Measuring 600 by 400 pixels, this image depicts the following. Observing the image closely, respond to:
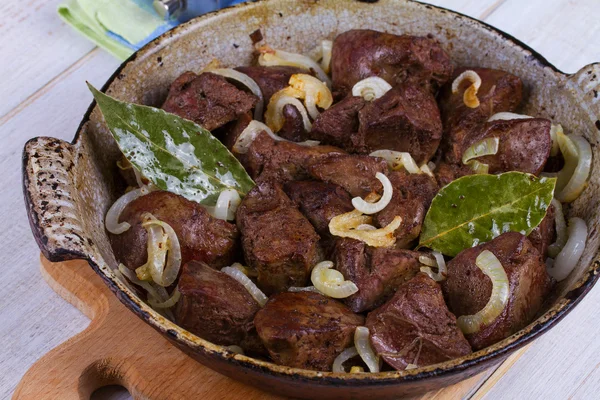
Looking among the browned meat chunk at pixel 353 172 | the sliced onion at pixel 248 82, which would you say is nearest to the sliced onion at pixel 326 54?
the sliced onion at pixel 248 82

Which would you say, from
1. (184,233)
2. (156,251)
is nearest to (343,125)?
(184,233)

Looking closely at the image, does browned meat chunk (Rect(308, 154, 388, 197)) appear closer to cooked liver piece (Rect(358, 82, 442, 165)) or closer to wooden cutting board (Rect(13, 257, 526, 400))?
cooked liver piece (Rect(358, 82, 442, 165))

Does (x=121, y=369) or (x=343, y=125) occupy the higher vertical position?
(x=343, y=125)

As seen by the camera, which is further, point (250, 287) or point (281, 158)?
point (281, 158)

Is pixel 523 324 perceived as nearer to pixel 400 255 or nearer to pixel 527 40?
pixel 400 255

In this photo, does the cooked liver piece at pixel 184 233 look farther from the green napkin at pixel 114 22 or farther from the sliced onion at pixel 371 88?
the green napkin at pixel 114 22

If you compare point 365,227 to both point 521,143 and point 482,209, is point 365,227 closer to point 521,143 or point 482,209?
point 482,209

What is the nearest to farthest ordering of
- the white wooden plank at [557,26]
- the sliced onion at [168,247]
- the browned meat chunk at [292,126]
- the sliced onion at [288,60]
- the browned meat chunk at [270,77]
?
the sliced onion at [168,247], the browned meat chunk at [292,126], the browned meat chunk at [270,77], the sliced onion at [288,60], the white wooden plank at [557,26]
